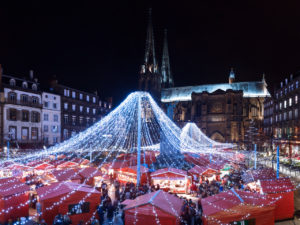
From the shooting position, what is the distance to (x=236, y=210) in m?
9.31

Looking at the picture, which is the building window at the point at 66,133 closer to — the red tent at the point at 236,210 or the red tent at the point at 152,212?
the red tent at the point at 152,212

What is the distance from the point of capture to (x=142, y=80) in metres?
68.6

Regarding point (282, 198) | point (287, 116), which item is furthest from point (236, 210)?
point (287, 116)

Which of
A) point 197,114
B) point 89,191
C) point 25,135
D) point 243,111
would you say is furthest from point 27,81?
point 243,111

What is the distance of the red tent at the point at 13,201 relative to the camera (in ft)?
35.2

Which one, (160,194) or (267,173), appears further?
(267,173)

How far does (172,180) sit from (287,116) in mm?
33944

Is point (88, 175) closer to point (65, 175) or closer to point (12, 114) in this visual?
point (65, 175)

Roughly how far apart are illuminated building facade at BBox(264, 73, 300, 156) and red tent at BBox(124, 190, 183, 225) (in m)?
29.2

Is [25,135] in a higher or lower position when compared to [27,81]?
lower

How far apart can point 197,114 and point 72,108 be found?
110 ft

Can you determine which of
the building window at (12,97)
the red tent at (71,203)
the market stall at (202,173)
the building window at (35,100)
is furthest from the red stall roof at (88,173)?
the building window at (35,100)

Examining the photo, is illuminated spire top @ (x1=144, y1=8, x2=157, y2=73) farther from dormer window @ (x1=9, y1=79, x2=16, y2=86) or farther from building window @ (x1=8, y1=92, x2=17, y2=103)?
building window @ (x1=8, y1=92, x2=17, y2=103)

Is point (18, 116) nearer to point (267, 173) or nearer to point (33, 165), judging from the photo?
point (33, 165)
